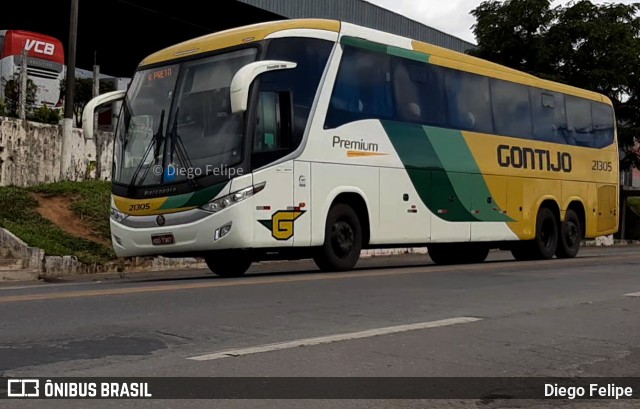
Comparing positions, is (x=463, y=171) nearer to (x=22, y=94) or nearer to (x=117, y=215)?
(x=117, y=215)

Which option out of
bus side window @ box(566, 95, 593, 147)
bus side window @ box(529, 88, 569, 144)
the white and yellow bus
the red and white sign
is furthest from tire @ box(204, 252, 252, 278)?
the red and white sign

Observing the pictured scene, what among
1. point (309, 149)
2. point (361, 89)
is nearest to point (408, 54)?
point (361, 89)

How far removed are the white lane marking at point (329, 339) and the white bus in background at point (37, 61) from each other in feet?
55.1

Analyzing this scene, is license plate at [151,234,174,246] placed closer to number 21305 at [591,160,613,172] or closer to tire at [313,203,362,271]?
tire at [313,203,362,271]

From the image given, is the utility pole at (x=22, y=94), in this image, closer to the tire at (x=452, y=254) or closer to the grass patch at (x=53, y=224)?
the grass patch at (x=53, y=224)

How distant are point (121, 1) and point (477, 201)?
20.8 meters

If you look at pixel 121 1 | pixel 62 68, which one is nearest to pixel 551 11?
pixel 121 1

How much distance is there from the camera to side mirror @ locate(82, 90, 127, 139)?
1322cm

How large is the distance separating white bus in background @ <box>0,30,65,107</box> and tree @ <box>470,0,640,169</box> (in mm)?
17882

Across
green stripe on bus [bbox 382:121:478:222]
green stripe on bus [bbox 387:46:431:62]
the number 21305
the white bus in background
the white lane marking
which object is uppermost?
the white bus in background

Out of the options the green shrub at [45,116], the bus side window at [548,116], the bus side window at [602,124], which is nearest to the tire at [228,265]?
the bus side window at [548,116]

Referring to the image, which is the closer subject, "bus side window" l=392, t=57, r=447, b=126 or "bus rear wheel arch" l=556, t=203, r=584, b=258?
"bus side window" l=392, t=57, r=447, b=126

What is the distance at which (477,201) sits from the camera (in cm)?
1659

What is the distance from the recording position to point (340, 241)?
13539 mm
